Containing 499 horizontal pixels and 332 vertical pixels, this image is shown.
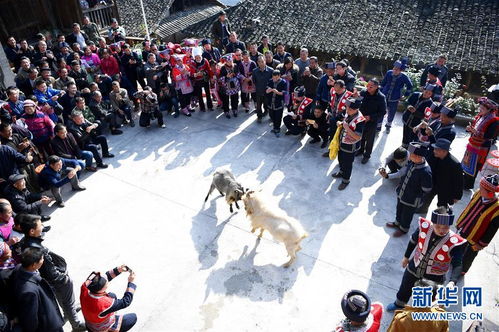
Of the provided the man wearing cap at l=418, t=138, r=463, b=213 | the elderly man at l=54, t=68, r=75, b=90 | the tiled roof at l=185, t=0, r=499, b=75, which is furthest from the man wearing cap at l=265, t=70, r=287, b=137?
the tiled roof at l=185, t=0, r=499, b=75

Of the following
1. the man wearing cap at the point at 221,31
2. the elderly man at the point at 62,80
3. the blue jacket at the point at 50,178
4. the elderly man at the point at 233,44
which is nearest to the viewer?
the blue jacket at the point at 50,178

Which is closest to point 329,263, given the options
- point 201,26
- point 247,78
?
point 247,78

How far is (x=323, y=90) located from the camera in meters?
8.18

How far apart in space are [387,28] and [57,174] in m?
15.6

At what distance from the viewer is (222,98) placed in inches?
373

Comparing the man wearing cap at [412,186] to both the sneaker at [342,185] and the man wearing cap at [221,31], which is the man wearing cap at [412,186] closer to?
the sneaker at [342,185]

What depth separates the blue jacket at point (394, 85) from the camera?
820 cm

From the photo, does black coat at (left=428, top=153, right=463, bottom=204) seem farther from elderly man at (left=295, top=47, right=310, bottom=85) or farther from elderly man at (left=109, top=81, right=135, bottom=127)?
elderly man at (left=109, top=81, right=135, bottom=127)

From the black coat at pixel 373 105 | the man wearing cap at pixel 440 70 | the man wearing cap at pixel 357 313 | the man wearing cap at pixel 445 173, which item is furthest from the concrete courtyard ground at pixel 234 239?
the man wearing cap at pixel 440 70

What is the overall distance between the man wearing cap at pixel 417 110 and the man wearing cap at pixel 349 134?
1613 mm

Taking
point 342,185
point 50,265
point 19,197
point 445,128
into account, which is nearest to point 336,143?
point 342,185

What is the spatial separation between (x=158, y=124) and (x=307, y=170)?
4.30 metres

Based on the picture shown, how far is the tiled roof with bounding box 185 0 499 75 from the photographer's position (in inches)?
586

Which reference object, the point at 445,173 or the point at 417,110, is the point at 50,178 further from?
the point at 417,110
